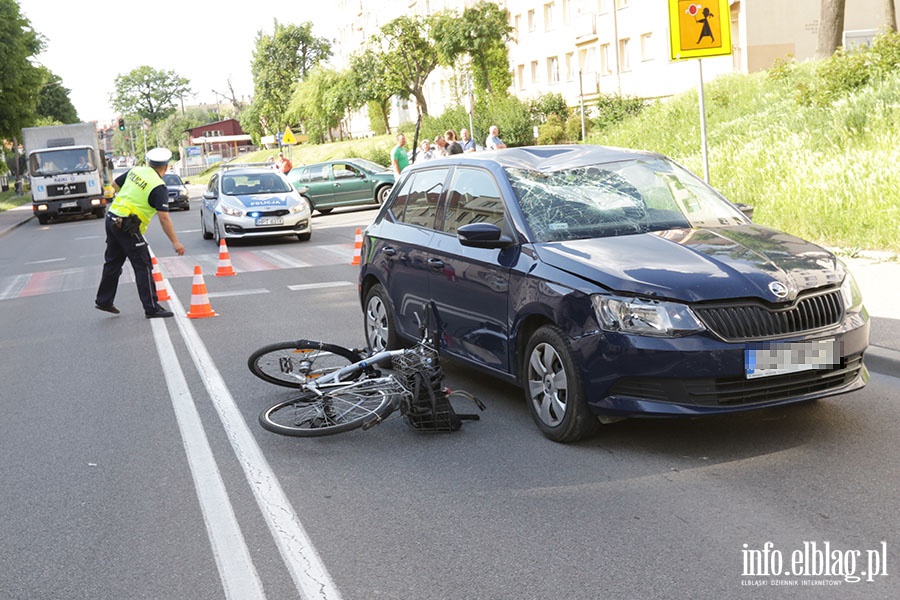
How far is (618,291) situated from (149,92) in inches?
6518

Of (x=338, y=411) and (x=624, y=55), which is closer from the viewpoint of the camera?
(x=338, y=411)

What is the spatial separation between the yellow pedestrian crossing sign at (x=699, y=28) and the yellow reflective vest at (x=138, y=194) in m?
5.92

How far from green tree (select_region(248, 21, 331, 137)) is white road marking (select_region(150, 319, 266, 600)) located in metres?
107

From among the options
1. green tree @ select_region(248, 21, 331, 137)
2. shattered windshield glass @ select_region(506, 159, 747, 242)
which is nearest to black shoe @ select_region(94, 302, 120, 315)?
shattered windshield glass @ select_region(506, 159, 747, 242)

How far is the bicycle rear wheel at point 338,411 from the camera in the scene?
20.9ft

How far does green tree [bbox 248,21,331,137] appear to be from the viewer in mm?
112938

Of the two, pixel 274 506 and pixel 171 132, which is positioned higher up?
pixel 171 132

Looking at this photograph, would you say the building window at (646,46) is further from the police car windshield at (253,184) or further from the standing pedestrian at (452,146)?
the police car windshield at (253,184)

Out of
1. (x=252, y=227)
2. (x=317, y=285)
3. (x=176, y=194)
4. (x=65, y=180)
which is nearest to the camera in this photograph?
(x=317, y=285)

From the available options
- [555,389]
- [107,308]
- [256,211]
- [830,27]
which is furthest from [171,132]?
[555,389]

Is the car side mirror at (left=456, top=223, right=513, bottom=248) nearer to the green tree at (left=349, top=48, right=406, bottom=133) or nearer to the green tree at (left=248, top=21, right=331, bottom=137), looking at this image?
the green tree at (left=349, top=48, right=406, bottom=133)

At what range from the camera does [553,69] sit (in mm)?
58406

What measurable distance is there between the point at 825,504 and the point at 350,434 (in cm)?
295

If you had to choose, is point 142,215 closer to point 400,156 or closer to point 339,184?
point 400,156
